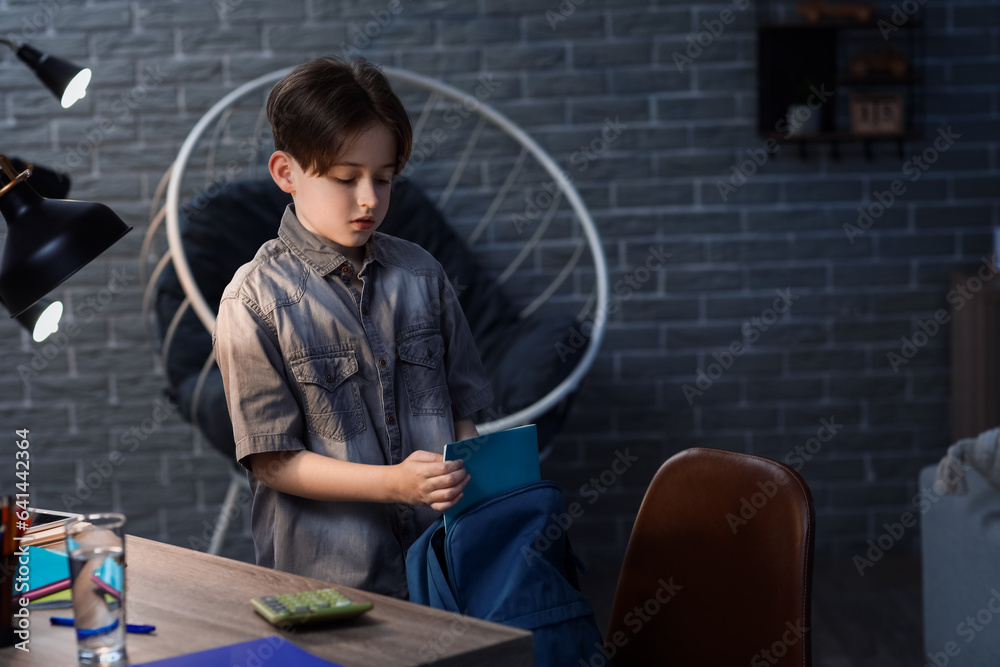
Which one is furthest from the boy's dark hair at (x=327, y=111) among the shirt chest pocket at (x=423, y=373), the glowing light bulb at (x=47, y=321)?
the glowing light bulb at (x=47, y=321)

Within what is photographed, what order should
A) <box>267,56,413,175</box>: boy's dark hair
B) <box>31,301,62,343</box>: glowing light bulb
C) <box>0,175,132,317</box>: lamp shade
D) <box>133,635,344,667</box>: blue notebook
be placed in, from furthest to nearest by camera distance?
<box>267,56,413,175</box>: boy's dark hair, <box>31,301,62,343</box>: glowing light bulb, <box>0,175,132,317</box>: lamp shade, <box>133,635,344,667</box>: blue notebook

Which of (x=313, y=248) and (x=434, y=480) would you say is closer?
(x=434, y=480)

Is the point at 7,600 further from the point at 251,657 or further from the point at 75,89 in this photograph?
the point at 75,89

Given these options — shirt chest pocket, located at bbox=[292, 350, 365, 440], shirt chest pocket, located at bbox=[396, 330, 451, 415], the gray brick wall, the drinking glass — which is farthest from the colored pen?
the gray brick wall

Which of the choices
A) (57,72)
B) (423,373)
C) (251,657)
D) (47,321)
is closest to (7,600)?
(251,657)

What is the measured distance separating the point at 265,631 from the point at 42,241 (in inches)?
16.7

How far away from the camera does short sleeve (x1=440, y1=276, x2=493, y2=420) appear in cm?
131

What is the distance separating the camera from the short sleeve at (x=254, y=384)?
3.66 ft

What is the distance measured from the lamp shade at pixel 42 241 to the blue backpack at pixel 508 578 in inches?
16.6

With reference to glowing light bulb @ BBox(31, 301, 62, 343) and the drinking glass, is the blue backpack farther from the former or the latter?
glowing light bulb @ BBox(31, 301, 62, 343)

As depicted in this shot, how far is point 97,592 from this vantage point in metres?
0.76

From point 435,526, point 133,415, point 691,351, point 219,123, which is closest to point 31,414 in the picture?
point 133,415

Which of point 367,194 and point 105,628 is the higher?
point 367,194

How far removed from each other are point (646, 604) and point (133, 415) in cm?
206
